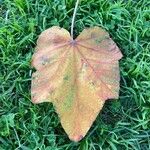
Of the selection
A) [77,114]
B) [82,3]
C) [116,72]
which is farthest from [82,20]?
[77,114]

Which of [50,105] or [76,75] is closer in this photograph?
[76,75]

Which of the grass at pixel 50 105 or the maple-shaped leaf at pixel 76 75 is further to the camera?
the grass at pixel 50 105

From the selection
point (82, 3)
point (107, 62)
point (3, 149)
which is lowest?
point (3, 149)

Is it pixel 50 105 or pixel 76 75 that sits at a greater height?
pixel 76 75

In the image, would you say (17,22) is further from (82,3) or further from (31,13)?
(82,3)

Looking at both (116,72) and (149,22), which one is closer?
(116,72)
